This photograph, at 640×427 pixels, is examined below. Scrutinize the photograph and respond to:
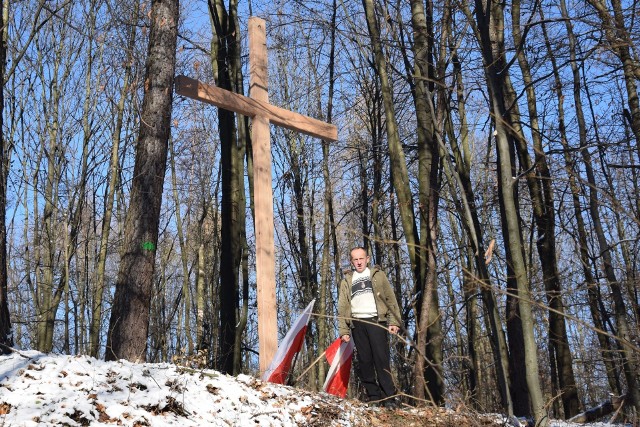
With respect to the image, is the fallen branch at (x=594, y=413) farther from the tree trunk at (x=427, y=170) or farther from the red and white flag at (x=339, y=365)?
the red and white flag at (x=339, y=365)

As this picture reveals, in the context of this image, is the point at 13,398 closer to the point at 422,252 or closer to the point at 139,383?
the point at 139,383

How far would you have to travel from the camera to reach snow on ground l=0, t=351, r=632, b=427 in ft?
12.3

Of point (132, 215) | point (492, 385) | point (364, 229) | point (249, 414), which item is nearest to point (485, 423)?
point (249, 414)

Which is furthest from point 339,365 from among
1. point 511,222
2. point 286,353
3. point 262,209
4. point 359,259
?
point 511,222

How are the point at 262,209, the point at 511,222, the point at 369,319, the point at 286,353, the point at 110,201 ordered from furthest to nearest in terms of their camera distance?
the point at 110,201 < the point at 369,319 < the point at 262,209 < the point at 286,353 < the point at 511,222

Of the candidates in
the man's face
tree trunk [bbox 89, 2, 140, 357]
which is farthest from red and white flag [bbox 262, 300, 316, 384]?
tree trunk [bbox 89, 2, 140, 357]

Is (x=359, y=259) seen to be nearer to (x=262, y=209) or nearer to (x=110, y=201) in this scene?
(x=262, y=209)

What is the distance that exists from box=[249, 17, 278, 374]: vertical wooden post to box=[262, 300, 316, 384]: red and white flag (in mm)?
79

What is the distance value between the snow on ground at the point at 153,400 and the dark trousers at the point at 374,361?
0.84 metres

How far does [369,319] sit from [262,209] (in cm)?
148

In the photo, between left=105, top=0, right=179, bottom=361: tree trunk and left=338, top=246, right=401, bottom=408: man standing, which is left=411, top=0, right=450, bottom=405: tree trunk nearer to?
left=338, top=246, right=401, bottom=408: man standing

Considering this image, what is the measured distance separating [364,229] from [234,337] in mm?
5273

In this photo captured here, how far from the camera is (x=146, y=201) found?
5.97 metres

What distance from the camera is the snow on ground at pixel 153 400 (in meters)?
3.74
